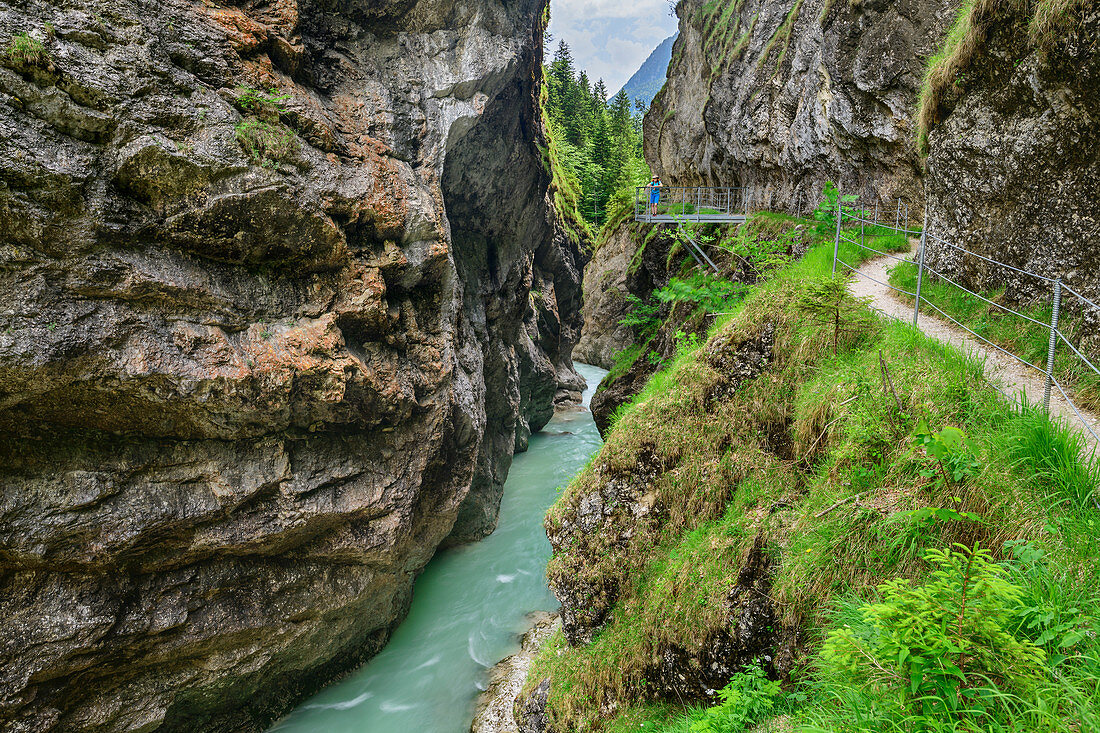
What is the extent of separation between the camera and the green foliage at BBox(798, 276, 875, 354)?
6039mm

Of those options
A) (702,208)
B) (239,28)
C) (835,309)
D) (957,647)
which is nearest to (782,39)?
(702,208)

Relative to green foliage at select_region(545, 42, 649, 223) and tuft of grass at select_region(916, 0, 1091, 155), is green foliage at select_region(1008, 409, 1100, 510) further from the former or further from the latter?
green foliage at select_region(545, 42, 649, 223)

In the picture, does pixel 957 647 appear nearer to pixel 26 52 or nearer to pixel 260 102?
pixel 260 102

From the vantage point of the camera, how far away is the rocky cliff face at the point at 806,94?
470 inches

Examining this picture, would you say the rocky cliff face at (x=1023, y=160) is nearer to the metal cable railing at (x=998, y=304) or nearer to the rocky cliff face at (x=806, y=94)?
the metal cable railing at (x=998, y=304)

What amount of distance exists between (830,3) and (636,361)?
11167 millimetres

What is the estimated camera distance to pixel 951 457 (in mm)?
3877

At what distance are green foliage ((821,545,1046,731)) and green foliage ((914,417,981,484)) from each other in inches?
40.7

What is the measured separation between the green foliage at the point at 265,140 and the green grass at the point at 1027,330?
31.4ft

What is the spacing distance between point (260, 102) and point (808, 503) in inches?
368

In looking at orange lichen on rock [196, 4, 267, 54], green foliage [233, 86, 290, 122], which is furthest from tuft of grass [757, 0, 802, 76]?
green foliage [233, 86, 290, 122]

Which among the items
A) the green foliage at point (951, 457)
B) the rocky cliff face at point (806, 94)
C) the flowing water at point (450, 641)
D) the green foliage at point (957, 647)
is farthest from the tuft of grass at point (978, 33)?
the flowing water at point (450, 641)

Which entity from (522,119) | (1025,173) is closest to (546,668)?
(1025,173)

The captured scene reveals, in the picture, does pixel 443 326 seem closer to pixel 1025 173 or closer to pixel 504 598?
pixel 504 598
